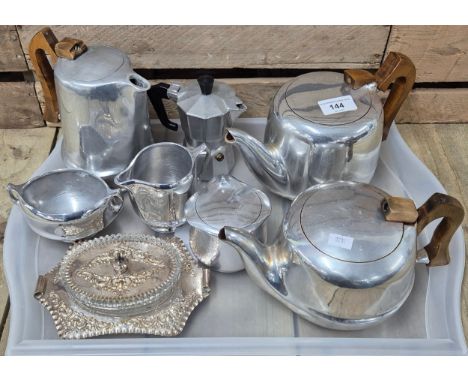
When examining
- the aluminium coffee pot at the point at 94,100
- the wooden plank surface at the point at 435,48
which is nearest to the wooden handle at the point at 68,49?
the aluminium coffee pot at the point at 94,100

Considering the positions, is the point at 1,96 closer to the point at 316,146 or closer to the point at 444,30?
the point at 316,146

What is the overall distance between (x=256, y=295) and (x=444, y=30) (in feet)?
1.61

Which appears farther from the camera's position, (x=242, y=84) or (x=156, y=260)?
(x=242, y=84)

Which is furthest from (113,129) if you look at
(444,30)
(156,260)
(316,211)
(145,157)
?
(444,30)

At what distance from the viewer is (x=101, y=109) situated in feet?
2.23

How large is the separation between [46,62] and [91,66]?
0.10m

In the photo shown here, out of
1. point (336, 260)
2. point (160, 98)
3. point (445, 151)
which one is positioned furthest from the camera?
point (445, 151)

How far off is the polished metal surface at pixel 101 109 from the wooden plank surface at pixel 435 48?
1.29 feet

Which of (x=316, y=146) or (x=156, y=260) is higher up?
(x=316, y=146)

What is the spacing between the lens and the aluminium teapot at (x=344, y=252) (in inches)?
21.6

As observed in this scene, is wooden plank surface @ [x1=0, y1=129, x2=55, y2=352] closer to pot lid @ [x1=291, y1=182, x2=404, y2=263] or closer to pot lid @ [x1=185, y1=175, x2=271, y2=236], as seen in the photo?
pot lid @ [x1=185, y1=175, x2=271, y2=236]

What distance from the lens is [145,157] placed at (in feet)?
2.33

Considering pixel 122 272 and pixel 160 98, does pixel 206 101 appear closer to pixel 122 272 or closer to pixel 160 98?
pixel 160 98

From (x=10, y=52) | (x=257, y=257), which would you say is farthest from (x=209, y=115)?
(x=10, y=52)
